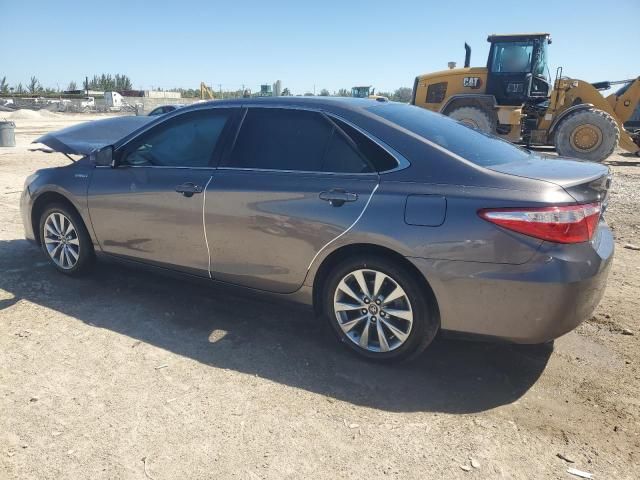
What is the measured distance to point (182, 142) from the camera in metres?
3.93

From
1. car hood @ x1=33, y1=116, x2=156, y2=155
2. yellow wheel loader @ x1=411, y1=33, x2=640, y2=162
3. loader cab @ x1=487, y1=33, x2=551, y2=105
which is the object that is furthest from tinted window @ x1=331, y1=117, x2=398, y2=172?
loader cab @ x1=487, y1=33, x2=551, y2=105

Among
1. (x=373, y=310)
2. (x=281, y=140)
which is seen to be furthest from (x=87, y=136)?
(x=373, y=310)

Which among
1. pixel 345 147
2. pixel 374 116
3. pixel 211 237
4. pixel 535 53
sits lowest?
pixel 211 237

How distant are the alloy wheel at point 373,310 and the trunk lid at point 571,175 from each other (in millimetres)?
938

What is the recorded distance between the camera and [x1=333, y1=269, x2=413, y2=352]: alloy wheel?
3012mm

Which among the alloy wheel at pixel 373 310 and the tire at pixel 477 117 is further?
the tire at pixel 477 117

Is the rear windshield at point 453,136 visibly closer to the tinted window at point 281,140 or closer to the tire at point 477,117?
the tinted window at point 281,140

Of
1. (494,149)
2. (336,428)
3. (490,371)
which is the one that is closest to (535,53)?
(494,149)

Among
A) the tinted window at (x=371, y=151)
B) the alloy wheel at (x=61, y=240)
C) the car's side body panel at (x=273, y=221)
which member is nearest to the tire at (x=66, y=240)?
the alloy wheel at (x=61, y=240)

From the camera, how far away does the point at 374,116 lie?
3.23 metres

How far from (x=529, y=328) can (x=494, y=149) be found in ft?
4.17

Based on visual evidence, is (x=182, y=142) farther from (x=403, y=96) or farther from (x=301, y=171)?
(x=403, y=96)

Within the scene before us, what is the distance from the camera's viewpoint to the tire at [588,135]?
1209 centimetres

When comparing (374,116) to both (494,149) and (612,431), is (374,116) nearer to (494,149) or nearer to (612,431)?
(494,149)
